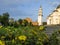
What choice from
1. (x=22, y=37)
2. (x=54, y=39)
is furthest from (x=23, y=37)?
(x=54, y=39)

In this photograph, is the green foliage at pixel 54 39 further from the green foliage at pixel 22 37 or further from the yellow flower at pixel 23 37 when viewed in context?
the yellow flower at pixel 23 37

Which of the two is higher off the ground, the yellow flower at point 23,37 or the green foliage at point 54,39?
the yellow flower at point 23,37

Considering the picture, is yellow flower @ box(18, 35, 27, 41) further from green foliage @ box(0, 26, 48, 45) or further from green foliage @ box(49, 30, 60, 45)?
green foliage @ box(49, 30, 60, 45)

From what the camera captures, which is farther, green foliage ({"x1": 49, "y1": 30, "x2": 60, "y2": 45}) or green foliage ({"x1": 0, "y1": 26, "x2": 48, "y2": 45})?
green foliage ({"x1": 49, "y1": 30, "x2": 60, "y2": 45})

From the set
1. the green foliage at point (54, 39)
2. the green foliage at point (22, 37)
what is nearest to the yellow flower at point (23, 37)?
the green foliage at point (22, 37)

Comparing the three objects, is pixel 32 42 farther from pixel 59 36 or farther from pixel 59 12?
pixel 59 12

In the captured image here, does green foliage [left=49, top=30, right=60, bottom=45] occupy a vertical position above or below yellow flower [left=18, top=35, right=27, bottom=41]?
below

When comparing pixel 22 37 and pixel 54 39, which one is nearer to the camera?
pixel 22 37

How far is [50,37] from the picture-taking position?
5793mm

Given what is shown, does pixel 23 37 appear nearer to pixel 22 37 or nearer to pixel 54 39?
pixel 22 37

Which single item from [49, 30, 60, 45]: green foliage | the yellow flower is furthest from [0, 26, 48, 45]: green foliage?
[49, 30, 60, 45]: green foliage

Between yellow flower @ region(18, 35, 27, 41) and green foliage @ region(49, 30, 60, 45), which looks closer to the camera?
yellow flower @ region(18, 35, 27, 41)

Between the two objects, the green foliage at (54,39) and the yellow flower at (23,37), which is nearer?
the yellow flower at (23,37)

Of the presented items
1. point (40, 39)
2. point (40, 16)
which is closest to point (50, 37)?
point (40, 39)
